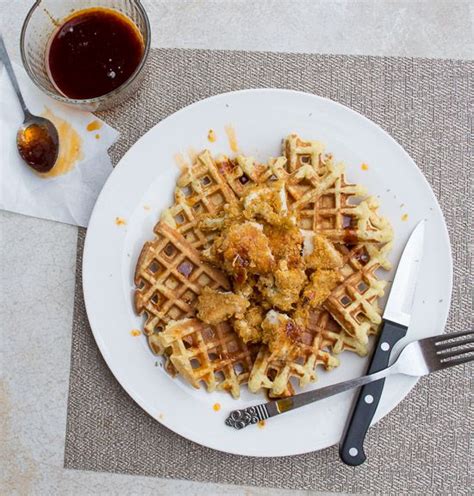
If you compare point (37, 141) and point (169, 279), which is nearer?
point (169, 279)

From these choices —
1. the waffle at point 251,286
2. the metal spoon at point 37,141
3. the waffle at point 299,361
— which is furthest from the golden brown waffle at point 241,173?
the metal spoon at point 37,141

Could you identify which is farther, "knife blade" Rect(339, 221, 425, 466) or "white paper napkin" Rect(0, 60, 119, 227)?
"white paper napkin" Rect(0, 60, 119, 227)

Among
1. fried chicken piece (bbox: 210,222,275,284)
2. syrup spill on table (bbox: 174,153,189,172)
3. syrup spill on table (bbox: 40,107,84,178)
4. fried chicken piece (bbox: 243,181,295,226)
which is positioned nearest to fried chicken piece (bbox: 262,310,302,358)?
fried chicken piece (bbox: 210,222,275,284)

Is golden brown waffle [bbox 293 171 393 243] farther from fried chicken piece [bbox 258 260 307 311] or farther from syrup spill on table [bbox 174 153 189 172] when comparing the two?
syrup spill on table [bbox 174 153 189 172]

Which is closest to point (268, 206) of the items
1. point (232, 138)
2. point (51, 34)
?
point (232, 138)

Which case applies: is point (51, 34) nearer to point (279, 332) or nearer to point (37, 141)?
point (37, 141)
